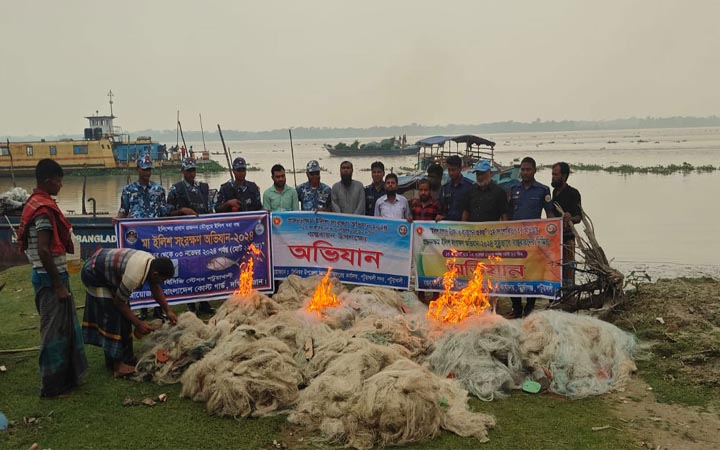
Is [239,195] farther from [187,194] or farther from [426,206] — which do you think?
[426,206]

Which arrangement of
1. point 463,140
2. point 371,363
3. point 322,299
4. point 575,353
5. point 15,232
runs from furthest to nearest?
point 463,140 → point 15,232 → point 322,299 → point 575,353 → point 371,363

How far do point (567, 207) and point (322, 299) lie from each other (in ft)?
12.0

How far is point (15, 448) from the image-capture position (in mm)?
3949

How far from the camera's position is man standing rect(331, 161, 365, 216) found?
7746 mm

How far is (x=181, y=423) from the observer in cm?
430

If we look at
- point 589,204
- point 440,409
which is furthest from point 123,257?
point 589,204

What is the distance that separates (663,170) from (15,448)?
39.1 metres

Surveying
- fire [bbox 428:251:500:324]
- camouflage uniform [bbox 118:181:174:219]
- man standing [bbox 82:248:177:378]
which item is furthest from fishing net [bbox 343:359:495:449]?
camouflage uniform [bbox 118:181:174:219]

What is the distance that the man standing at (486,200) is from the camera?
6.99 m

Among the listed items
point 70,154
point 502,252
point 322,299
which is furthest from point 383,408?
point 70,154

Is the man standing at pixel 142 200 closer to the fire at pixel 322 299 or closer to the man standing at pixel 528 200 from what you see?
the fire at pixel 322 299

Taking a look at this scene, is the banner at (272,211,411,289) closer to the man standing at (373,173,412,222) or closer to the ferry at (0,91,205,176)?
the man standing at (373,173,412,222)

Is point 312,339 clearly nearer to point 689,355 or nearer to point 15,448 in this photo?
point 15,448

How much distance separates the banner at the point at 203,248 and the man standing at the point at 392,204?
1678 millimetres
